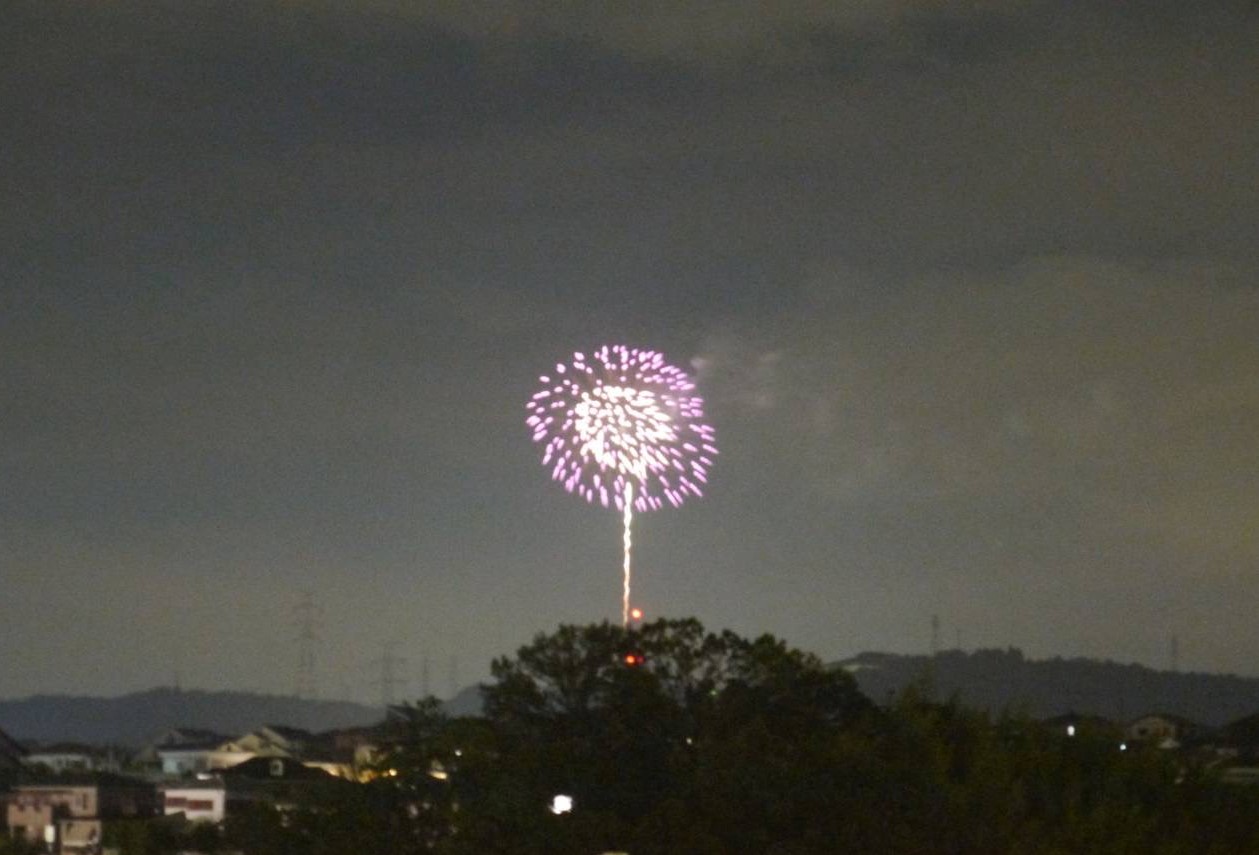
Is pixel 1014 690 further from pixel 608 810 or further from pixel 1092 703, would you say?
pixel 608 810

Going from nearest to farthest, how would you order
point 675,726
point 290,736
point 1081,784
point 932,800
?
point 932,800 → point 675,726 → point 1081,784 → point 290,736

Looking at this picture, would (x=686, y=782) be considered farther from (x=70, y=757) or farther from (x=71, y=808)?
(x=70, y=757)

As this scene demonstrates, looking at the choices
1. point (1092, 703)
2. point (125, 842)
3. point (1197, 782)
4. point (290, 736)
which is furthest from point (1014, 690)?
point (125, 842)

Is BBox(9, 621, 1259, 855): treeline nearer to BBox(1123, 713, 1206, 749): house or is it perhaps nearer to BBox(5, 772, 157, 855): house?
BBox(5, 772, 157, 855): house

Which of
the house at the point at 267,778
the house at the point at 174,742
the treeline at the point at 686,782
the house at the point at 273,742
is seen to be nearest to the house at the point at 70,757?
the house at the point at 174,742

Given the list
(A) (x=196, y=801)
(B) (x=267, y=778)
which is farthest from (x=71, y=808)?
(B) (x=267, y=778)

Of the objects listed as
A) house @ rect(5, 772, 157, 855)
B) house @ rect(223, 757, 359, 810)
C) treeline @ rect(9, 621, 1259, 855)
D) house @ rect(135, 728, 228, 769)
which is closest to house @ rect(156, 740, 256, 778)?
house @ rect(135, 728, 228, 769)
